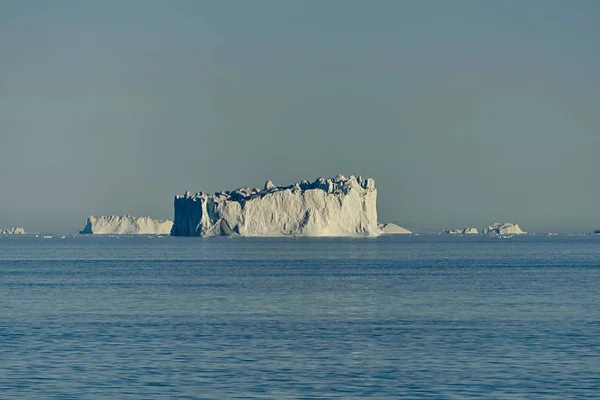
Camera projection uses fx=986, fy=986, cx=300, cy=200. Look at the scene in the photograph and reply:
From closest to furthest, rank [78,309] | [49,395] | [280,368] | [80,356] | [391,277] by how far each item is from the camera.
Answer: [49,395]
[280,368]
[80,356]
[78,309]
[391,277]

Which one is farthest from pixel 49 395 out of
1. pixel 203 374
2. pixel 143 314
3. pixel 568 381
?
pixel 143 314

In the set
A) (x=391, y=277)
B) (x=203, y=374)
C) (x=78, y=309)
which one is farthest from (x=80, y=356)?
(x=391, y=277)

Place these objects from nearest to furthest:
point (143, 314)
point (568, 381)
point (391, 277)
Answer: point (568, 381)
point (143, 314)
point (391, 277)

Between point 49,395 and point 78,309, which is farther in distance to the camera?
point 78,309

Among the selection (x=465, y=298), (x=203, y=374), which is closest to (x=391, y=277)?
(x=465, y=298)

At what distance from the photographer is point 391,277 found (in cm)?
7169

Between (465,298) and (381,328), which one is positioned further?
(465,298)

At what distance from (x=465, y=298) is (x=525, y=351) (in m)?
20.5

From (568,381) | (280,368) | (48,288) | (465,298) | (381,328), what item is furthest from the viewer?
(48,288)

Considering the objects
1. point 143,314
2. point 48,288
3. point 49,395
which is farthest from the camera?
point 48,288

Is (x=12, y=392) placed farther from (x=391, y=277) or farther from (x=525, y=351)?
(x=391, y=277)

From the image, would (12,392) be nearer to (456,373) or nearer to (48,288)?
(456,373)

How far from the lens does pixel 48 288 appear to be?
6000 centimetres

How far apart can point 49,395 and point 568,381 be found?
12275 mm
